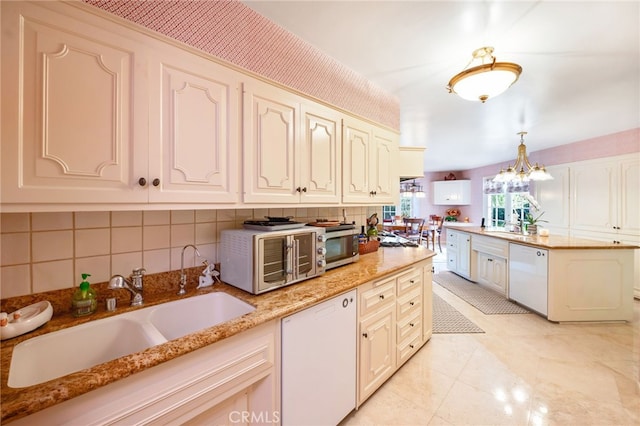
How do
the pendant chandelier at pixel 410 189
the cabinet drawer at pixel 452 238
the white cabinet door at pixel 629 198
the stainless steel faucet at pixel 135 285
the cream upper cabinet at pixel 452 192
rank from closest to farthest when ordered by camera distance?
the stainless steel faucet at pixel 135 285
the white cabinet door at pixel 629 198
the cabinet drawer at pixel 452 238
the cream upper cabinet at pixel 452 192
the pendant chandelier at pixel 410 189

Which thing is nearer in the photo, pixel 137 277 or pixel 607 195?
pixel 137 277

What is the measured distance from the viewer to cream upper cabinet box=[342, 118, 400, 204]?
2014 millimetres

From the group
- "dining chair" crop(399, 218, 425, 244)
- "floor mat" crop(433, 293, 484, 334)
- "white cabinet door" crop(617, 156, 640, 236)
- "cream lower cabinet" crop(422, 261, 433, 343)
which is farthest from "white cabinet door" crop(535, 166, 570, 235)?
"cream lower cabinet" crop(422, 261, 433, 343)

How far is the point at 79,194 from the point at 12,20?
579 mm

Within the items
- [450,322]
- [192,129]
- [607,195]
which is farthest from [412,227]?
[192,129]

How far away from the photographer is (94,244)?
3.92 ft

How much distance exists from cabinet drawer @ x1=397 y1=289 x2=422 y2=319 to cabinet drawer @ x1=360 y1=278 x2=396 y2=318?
15cm

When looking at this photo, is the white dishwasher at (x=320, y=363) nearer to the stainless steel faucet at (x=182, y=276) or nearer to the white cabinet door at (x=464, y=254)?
the stainless steel faucet at (x=182, y=276)

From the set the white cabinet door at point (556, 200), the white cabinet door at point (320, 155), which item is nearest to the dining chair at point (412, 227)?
the white cabinet door at point (556, 200)

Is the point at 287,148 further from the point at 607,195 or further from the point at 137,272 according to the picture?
the point at 607,195

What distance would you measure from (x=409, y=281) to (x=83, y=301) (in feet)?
6.74

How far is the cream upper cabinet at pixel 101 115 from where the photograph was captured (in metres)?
0.81

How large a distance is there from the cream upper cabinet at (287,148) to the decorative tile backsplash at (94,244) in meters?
0.42

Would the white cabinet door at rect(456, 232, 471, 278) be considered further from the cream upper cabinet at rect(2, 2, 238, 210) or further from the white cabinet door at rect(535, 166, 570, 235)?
the cream upper cabinet at rect(2, 2, 238, 210)
